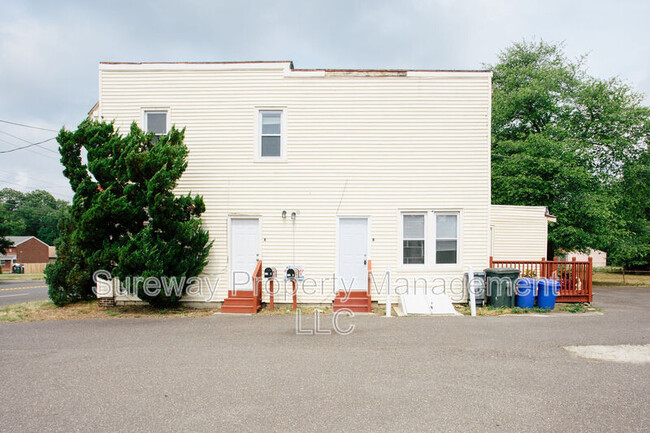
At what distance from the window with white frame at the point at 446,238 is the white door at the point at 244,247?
5127 mm

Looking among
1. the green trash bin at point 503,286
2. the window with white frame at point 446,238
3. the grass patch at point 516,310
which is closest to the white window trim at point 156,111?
the window with white frame at point 446,238

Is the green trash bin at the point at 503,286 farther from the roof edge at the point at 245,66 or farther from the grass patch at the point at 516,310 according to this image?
the roof edge at the point at 245,66

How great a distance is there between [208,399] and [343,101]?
8.93 metres

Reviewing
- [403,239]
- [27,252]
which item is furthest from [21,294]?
[27,252]

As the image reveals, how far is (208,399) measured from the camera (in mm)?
4848

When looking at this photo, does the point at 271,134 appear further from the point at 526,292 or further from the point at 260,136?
the point at 526,292

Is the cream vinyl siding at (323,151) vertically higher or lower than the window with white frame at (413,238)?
higher

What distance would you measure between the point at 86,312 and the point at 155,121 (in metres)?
5.57

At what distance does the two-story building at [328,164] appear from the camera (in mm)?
11508

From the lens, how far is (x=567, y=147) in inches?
917

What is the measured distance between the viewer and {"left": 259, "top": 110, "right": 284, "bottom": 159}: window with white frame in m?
11.7

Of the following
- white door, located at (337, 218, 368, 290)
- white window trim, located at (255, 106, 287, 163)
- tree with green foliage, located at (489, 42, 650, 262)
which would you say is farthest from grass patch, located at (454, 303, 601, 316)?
tree with green foliage, located at (489, 42, 650, 262)

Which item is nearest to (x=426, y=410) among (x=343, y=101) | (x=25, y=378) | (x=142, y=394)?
(x=142, y=394)

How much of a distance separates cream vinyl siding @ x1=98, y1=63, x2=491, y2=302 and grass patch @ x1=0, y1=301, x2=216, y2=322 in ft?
4.27
